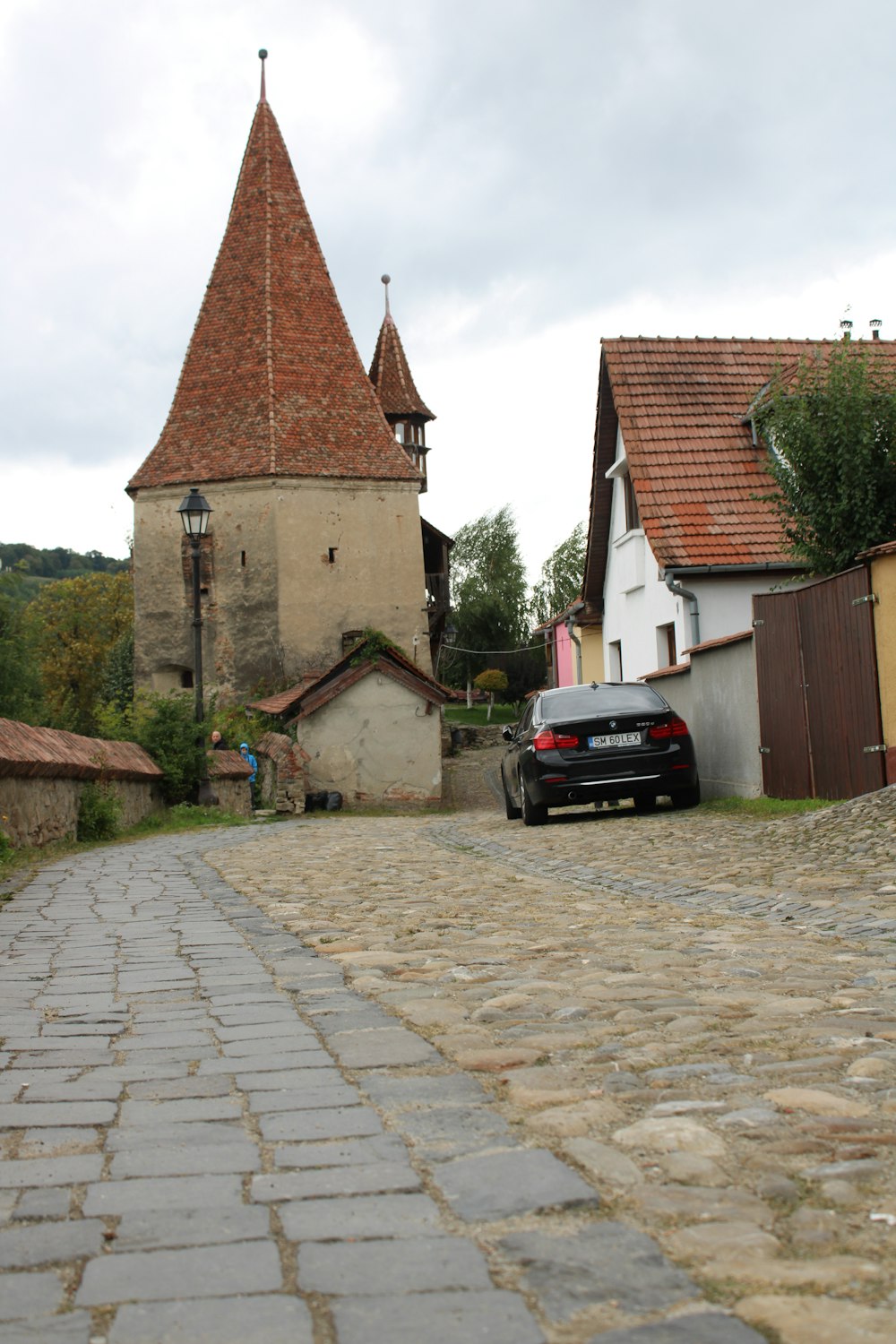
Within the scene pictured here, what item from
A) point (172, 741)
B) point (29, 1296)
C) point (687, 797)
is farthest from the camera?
point (172, 741)

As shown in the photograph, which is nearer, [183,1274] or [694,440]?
[183,1274]

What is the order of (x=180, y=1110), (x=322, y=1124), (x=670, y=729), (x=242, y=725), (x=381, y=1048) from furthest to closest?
(x=242, y=725) < (x=670, y=729) < (x=381, y=1048) < (x=180, y=1110) < (x=322, y=1124)

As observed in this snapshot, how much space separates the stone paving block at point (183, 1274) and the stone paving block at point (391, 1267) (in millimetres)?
69

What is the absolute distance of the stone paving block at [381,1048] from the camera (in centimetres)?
415

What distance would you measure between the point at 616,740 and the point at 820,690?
271 cm

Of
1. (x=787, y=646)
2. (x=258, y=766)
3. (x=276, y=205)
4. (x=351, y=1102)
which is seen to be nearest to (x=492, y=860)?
(x=787, y=646)

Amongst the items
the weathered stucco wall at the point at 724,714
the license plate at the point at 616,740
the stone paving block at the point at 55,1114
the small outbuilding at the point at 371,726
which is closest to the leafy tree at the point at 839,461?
the weathered stucco wall at the point at 724,714

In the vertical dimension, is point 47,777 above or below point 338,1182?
above

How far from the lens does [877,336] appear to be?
94.4 feet

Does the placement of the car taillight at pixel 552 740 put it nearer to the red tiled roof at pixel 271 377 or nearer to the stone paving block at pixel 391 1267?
the stone paving block at pixel 391 1267

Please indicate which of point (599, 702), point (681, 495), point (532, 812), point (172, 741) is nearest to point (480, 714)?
point (172, 741)

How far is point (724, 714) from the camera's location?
1769 centimetres

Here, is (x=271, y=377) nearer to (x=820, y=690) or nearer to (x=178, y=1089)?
(x=820, y=690)

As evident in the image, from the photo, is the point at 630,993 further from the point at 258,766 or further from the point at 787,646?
the point at 258,766
